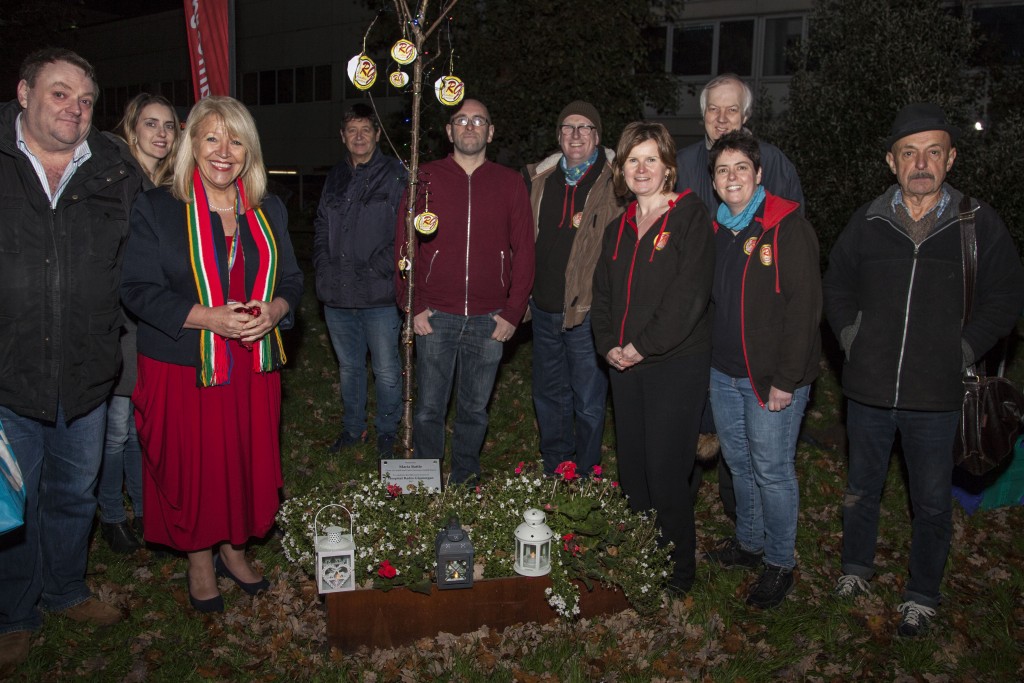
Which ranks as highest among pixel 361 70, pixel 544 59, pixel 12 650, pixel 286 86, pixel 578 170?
pixel 286 86

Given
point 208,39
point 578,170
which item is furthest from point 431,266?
point 208,39

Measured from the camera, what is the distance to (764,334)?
4.11 m

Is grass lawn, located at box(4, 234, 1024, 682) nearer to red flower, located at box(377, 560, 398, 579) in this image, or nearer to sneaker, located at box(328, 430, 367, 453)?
red flower, located at box(377, 560, 398, 579)

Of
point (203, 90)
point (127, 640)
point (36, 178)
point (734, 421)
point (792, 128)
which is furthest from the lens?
point (792, 128)

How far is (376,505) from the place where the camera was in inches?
169

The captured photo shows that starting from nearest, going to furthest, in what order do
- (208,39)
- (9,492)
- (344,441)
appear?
(9,492) → (344,441) → (208,39)

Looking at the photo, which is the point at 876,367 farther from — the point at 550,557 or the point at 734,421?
the point at 550,557

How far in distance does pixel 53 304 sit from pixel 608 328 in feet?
9.03

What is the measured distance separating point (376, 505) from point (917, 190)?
10.7 feet

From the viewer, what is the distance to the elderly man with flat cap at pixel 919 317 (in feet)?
13.0

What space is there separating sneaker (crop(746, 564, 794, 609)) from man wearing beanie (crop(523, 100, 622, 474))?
4.46 feet

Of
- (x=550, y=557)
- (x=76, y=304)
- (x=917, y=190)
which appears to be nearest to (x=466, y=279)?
(x=550, y=557)

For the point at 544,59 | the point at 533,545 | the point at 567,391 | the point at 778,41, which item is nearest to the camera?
the point at 533,545

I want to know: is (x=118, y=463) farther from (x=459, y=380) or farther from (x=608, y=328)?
(x=608, y=328)
